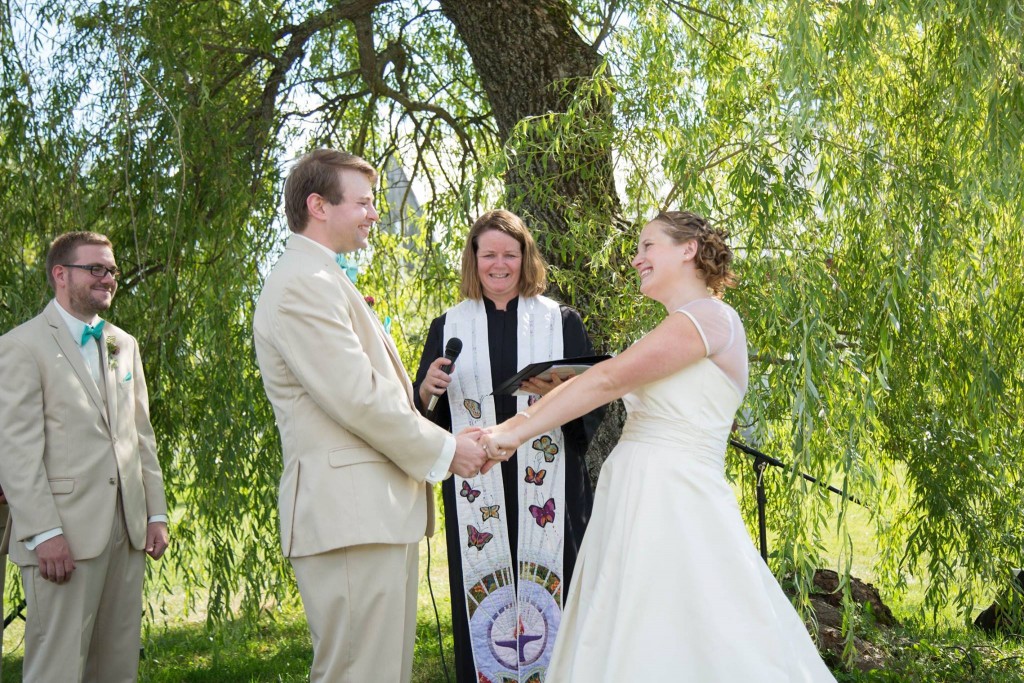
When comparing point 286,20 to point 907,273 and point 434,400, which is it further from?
point 907,273

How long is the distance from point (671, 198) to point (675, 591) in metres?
1.89

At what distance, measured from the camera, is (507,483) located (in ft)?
13.1

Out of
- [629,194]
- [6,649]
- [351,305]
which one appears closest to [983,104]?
[629,194]

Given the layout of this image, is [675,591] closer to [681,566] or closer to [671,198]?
[681,566]

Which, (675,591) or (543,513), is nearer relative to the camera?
(675,591)

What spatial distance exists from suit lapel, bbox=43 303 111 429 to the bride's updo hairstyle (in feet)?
6.96

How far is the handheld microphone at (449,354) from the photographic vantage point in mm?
3799

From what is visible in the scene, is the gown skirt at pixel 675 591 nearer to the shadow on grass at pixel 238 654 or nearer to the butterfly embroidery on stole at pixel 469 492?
the butterfly embroidery on stole at pixel 469 492

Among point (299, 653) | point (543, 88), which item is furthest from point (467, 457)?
point (299, 653)

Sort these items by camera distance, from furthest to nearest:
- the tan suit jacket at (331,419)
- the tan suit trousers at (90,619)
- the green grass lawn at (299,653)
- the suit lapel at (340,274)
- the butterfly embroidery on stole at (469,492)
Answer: the green grass lawn at (299,653) < the butterfly embroidery on stole at (469,492) < the tan suit trousers at (90,619) < the suit lapel at (340,274) < the tan suit jacket at (331,419)

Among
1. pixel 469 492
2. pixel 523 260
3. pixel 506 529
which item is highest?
pixel 523 260

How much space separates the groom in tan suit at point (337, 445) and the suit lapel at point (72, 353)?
1078mm

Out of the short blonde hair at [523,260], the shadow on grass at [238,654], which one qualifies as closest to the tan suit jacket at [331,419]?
the short blonde hair at [523,260]

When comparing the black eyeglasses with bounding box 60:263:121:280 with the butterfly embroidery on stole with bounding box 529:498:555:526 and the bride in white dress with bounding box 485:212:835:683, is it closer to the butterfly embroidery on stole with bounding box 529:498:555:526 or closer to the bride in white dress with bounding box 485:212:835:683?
the bride in white dress with bounding box 485:212:835:683
